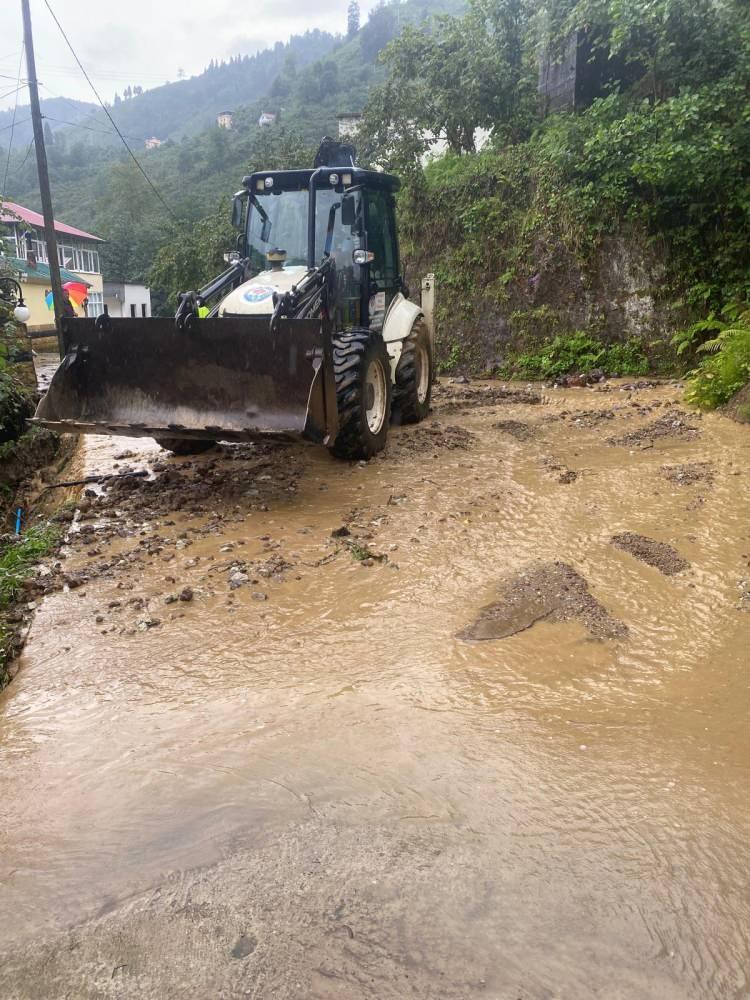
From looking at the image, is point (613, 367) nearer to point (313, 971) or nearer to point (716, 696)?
point (716, 696)

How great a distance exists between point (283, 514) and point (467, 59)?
1348 cm

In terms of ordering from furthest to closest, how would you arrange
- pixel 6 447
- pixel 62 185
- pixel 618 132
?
1. pixel 62 185
2. pixel 618 132
3. pixel 6 447

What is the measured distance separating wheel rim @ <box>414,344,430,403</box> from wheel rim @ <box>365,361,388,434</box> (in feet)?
4.47

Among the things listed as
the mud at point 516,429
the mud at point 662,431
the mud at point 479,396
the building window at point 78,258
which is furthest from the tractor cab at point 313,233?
the building window at point 78,258

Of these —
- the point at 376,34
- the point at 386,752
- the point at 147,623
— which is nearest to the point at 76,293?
the point at 147,623

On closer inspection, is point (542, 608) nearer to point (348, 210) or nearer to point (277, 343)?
point (277, 343)

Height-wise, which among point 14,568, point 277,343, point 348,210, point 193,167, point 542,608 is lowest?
point 14,568

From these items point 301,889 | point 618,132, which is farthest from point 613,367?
point 301,889

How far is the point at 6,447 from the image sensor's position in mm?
9227

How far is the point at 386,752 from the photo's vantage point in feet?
10.6

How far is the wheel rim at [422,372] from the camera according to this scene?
30.0 ft

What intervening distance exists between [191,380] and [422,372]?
3830 mm

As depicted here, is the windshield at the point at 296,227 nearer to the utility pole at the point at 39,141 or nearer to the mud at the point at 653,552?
the mud at the point at 653,552

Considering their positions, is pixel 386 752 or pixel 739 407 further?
pixel 739 407
